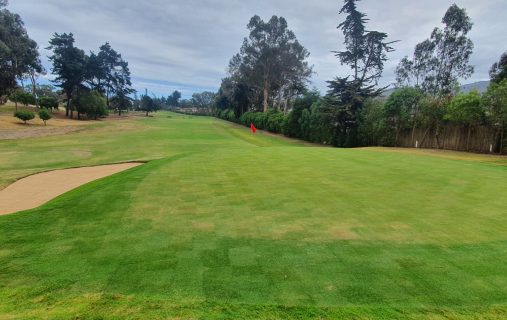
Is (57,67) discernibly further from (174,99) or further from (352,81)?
(174,99)

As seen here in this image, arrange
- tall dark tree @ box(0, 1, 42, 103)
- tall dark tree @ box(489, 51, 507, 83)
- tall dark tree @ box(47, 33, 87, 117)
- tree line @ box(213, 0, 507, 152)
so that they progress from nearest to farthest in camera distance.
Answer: tree line @ box(213, 0, 507, 152)
tall dark tree @ box(489, 51, 507, 83)
tall dark tree @ box(0, 1, 42, 103)
tall dark tree @ box(47, 33, 87, 117)

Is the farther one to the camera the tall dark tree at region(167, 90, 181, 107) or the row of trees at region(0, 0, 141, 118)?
the tall dark tree at region(167, 90, 181, 107)

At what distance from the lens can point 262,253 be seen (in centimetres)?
412

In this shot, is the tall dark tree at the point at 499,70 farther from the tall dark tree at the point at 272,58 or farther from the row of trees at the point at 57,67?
the row of trees at the point at 57,67

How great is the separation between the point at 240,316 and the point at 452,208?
16.3 ft

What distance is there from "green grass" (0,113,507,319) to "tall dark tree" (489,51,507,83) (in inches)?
1034

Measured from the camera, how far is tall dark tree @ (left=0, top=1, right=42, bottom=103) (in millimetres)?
40438

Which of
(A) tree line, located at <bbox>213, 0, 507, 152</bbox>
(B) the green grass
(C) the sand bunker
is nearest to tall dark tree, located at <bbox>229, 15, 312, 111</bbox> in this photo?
(A) tree line, located at <bbox>213, 0, 507, 152</bbox>

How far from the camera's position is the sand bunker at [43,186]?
302 inches

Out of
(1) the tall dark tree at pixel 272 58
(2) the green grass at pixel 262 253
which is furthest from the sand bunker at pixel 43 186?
(1) the tall dark tree at pixel 272 58

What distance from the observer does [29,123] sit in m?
39.0

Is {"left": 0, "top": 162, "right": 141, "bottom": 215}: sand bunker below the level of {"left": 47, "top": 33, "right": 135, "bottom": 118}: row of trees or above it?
below

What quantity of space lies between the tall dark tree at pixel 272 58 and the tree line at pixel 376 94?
0.15 metres

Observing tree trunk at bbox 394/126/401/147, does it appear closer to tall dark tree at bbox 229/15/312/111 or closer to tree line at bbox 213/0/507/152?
tree line at bbox 213/0/507/152
